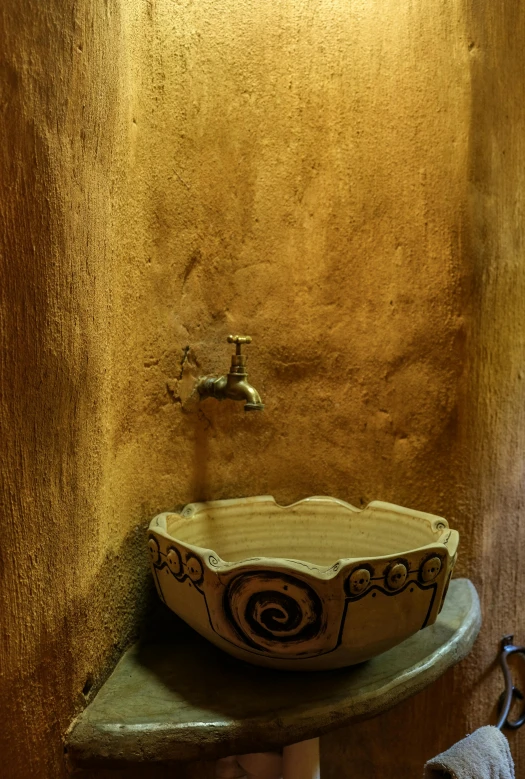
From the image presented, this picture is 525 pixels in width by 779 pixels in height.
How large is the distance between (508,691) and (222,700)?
726 millimetres

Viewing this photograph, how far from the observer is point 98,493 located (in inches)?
37.1

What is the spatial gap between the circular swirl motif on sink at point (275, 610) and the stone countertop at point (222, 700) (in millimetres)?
93

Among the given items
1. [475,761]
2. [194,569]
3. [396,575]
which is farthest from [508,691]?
[194,569]

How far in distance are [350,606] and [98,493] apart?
1.27 ft

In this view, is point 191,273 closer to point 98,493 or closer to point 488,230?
point 98,493

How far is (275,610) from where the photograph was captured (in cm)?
87

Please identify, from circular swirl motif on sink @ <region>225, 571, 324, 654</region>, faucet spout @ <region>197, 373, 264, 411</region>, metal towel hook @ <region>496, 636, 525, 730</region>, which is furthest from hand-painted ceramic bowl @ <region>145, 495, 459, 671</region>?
metal towel hook @ <region>496, 636, 525, 730</region>

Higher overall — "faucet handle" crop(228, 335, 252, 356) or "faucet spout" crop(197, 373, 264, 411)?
"faucet handle" crop(228, 335, 252, 356)

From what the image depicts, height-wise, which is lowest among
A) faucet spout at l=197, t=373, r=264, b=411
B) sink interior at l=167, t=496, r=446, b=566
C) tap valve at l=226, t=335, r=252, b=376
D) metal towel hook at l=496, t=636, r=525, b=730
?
metal towel hook at l=496, t=636, r=525, b=730

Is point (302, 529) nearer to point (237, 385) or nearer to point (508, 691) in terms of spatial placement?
point (237, 385)

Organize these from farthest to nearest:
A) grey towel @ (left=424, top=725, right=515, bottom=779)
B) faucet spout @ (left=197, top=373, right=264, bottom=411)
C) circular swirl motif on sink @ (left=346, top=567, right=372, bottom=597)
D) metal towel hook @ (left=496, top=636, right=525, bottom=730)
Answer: metal towel hook @ (left=496, top=636, right=525, bottom=730)
faucet spout @ (left=197, top=373, right=264, bottom=411)
grey towel @ (left=424, top=725, right=515, bottom=779)
circular swirl motif on sink @ (left=346, top=567, right=372, bottom=597)

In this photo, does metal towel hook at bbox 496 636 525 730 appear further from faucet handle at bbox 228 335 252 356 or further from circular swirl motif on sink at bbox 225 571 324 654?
faucet handle at bbox 228 335 252 356

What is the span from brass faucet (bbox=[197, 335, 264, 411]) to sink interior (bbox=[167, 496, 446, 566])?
0.69 feet

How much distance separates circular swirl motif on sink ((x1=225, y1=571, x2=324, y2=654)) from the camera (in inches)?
33.7
